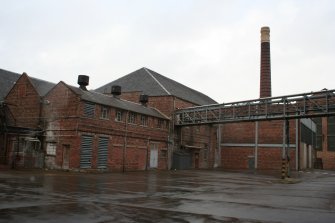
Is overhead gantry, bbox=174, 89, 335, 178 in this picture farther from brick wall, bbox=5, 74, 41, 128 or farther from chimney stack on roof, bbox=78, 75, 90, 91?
brick wall, bbox=5, 74, 41, 128

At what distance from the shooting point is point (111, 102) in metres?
31.3

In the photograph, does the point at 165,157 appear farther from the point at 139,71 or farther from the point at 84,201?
the point at 84,201

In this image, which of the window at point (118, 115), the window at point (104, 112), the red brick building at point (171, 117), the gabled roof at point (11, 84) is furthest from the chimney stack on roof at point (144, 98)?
the gabled roof at point (11, 84)

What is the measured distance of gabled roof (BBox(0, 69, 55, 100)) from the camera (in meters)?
31.1

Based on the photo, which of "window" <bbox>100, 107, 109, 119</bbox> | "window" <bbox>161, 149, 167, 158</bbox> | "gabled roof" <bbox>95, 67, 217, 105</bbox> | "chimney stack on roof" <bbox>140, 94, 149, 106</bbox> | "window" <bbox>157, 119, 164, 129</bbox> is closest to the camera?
"window" <bbox>100, 107, 109, 119</bbox>

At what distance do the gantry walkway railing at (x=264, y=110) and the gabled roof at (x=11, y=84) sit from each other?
43.9ft

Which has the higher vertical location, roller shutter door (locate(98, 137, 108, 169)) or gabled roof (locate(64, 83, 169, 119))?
gabled roof (locate(64, 83, 169, 119))

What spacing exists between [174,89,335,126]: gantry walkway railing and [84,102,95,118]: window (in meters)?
12.5

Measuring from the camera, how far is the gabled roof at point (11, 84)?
31.1 metres

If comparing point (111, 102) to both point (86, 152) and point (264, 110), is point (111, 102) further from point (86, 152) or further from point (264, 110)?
point (264, 110)

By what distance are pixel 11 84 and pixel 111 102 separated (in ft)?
41.4

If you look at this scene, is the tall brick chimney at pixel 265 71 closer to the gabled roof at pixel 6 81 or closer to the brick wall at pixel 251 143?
the brick wall at pixel 251 143

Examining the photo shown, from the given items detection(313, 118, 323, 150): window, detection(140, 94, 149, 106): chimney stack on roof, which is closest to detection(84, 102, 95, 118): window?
detection(140, 94, 149, 106): chimney stack on roof

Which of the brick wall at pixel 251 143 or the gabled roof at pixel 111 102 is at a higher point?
the gabled roof at pixel 111 102
